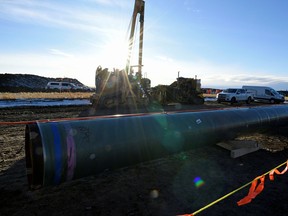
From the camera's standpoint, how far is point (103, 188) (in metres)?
4.98

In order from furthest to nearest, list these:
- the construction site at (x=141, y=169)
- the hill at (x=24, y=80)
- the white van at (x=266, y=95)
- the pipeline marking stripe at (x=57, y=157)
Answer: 1. the hill at (x=24, y=80)
2. the white van at (x=266, y=95)
3. the construction site at (x=141, y=169)
4. the pipeline marking stripe at (x=57, y=157)

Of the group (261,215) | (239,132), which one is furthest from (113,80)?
(261,215)

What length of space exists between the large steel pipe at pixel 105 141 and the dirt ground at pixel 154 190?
0.49 meters

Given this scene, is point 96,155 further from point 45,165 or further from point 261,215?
point 261,215

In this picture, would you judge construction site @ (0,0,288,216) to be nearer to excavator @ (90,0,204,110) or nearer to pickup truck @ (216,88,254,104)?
excavator @ (90,0,204,110)

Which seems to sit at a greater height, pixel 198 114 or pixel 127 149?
pixel 198 114

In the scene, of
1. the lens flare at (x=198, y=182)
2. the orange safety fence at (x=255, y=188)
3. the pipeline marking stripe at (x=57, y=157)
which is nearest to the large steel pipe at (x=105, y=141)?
the pipeline marking stripe at (x=57, y=157)

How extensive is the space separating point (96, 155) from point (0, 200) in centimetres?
178

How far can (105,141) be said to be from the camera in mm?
4516

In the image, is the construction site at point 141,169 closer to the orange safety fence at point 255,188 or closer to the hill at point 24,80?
the orange safety fence at point 255,188

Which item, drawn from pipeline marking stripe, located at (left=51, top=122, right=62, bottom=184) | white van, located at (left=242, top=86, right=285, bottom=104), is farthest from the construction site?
white van, located at (left=242, top=86, right=285, bottom=104)

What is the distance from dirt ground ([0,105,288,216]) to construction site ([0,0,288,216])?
2 centimetres

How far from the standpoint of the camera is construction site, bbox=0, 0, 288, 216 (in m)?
4.13

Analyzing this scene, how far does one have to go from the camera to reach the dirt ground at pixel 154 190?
4.24 meters
